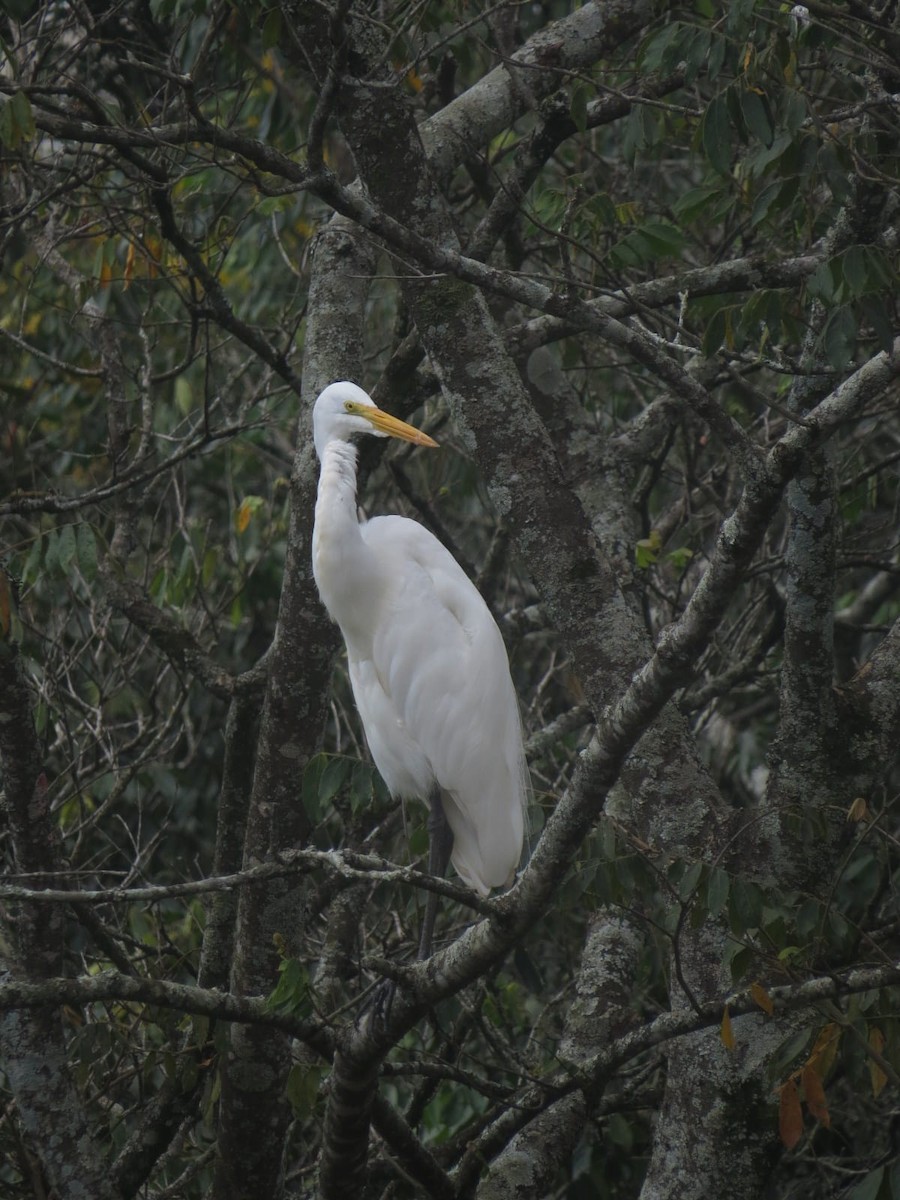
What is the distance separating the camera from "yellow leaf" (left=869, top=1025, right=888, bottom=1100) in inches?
82.0

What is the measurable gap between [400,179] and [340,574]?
3.04 ft

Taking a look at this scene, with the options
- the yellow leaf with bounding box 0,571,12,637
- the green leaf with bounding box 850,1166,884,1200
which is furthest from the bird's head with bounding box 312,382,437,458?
the green leaf with bounding box 850,1166,884,1200

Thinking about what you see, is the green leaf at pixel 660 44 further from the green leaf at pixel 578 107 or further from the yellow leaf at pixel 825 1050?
the yellow leaf at pixel 825 1050

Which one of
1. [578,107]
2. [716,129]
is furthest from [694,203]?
[716,129]

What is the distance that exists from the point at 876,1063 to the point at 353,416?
5.96 feet

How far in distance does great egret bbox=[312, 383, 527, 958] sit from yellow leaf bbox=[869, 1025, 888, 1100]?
136cm

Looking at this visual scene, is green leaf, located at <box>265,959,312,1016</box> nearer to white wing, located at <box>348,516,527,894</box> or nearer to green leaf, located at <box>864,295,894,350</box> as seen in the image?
white wing, located at <box>348,516,527,894</box>

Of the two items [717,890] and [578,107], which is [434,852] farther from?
[578,107]

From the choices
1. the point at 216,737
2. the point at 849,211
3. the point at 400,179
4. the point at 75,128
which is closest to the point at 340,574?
the point at 400,179

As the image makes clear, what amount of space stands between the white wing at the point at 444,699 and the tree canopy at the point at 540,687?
0.70 feet

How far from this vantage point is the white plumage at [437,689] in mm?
3348

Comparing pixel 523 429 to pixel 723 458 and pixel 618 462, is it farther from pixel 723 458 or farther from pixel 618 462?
pixel 723 458

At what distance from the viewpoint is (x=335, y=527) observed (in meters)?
3.10

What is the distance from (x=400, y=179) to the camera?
2.85 m
